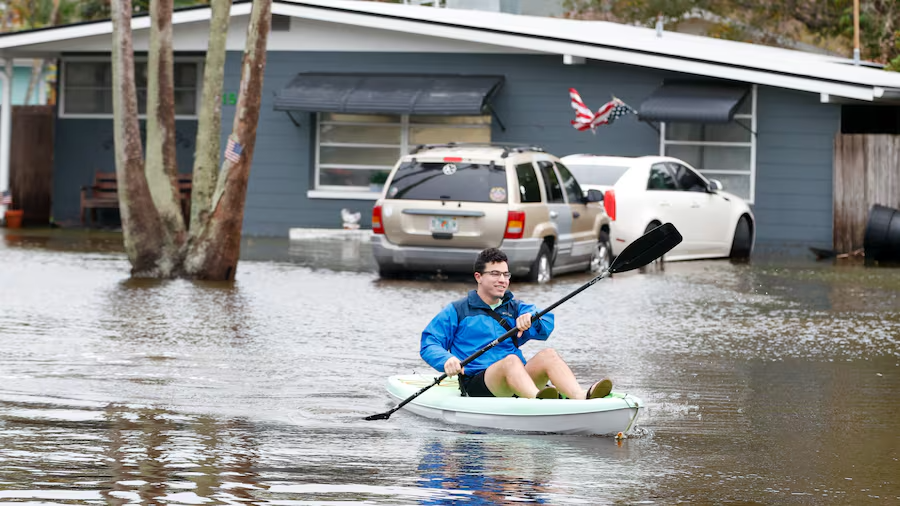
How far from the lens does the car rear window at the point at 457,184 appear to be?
60.0 ft

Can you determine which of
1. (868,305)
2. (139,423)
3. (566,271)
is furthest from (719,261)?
(139,423)

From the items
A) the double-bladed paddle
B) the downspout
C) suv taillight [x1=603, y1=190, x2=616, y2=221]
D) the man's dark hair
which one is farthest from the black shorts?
the downspout

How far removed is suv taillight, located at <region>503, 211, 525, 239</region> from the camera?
18.1m

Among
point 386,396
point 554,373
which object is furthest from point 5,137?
point 554,373

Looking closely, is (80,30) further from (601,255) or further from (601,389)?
(601,389)

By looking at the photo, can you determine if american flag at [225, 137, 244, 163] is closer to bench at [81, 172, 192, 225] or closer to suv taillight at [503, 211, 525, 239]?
suv taillight at [503, 211, 525, 239]

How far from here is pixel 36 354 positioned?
1188cm

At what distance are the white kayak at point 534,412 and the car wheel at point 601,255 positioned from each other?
1106 centimetres

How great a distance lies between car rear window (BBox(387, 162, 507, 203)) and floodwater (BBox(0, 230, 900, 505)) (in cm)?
107

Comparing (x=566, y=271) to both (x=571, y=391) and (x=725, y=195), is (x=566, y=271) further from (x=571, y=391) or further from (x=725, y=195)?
(x=571, y=391)

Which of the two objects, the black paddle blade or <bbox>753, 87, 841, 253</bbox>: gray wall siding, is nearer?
the black paddle blade

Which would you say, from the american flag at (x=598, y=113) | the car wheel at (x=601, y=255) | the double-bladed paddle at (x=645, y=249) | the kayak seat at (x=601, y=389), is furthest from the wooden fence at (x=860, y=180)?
the kayak seat at (x=601, y=389)

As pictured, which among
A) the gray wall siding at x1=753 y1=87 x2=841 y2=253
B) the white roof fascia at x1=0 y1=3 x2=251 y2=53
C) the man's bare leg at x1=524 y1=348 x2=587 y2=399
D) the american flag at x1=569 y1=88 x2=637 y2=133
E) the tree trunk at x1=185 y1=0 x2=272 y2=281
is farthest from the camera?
the white roof fascia at x1=0 y1=3 x2=251 y2=53

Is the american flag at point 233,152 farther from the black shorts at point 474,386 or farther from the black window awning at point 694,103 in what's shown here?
the black shorts at point 474,386
